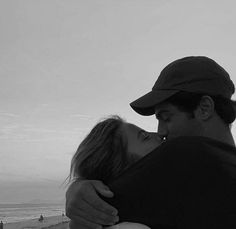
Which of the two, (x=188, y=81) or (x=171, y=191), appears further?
(x=188, y=81)

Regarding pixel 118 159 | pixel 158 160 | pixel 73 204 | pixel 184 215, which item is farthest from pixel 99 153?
pixel 184 215

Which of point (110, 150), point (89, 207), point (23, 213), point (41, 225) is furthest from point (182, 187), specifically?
point (23, 213)

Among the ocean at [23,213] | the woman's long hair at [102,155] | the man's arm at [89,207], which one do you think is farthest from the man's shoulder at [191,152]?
the ocean at [23,213]

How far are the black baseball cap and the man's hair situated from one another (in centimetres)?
2

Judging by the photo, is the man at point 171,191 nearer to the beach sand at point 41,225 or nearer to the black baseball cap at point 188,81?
the black baseball cap at point 188,81

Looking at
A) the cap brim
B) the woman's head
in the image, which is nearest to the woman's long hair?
the woman's head

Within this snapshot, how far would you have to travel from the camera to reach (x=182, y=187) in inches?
56.8

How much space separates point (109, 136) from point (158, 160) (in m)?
0.47

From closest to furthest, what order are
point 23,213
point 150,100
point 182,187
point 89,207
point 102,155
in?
point 182,187
point 89,207
point 102,155
point 150,100
point 23,213

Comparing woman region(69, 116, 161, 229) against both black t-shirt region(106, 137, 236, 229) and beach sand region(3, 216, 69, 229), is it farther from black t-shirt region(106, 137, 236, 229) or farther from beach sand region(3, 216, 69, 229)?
beach sand region(3, 216, 69, 229)

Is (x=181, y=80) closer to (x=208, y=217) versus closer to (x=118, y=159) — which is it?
(x=118, y=159)

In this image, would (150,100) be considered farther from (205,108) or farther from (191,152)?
(191,152)

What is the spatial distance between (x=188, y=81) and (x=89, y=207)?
29.0 inches

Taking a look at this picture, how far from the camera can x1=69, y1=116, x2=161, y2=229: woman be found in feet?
6.01
